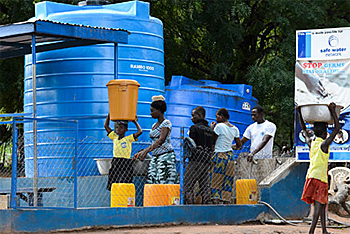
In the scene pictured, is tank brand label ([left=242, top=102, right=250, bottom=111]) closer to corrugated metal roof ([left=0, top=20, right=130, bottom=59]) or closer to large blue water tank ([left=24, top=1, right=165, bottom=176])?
large blue water tank ([left=24, top=1, right=165, bottom=176])

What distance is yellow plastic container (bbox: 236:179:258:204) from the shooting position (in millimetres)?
9836

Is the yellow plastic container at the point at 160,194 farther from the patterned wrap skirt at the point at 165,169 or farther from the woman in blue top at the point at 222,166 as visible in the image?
the woman in blue top at the point at 222,166

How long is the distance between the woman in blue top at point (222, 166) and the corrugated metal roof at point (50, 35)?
220 cm

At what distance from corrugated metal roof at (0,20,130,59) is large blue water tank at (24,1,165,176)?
322mm

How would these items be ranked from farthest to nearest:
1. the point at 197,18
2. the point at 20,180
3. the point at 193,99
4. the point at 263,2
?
1. the point at 263,2
2. the point at 197,18
3. the point at 193,99
4. the point at 20,180

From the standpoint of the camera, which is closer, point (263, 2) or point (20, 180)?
point (20, 180)

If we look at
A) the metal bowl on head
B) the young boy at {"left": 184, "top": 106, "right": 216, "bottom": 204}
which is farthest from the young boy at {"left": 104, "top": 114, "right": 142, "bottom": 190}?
the metal bowl on head

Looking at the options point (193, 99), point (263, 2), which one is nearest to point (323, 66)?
point (193, 99)

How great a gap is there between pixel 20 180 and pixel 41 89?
1.76 m

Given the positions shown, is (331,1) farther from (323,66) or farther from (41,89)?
(41,89)

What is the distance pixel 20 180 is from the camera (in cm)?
991

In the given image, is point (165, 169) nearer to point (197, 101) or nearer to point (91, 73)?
point (91, 73)

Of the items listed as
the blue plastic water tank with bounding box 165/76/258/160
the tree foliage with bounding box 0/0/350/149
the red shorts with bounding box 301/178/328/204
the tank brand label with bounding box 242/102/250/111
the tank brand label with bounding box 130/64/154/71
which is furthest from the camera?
the tree foliage with bounding box 0/0/350/149

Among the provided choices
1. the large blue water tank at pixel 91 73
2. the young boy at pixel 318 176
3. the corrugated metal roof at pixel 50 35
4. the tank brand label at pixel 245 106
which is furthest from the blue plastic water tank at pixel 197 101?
the young boy at pixel 318 176
